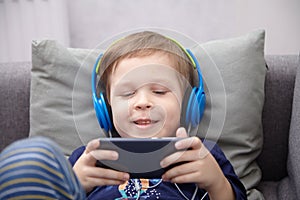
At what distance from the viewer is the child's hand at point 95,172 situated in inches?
37.0

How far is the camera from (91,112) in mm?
1337

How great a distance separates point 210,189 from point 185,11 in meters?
0.93

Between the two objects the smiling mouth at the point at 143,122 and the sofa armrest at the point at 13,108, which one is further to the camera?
the sofa armrest at the point at 13,108

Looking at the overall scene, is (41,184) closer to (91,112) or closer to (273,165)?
(91,112)

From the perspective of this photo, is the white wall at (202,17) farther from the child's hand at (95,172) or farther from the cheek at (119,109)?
the child's hand at (95,172)

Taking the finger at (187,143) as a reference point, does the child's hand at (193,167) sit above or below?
below

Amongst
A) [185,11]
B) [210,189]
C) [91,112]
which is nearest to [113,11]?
Result: [185,11]

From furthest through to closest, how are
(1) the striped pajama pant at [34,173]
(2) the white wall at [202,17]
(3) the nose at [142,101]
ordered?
(2) the white wall at [202,17]
(3) the nose at [142,101]
(1) the striped pajama pant at [34,173]

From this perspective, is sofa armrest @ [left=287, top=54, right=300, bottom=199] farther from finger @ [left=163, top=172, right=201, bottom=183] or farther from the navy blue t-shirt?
finger @ [left=163, top=172, right=201, bottom=183]

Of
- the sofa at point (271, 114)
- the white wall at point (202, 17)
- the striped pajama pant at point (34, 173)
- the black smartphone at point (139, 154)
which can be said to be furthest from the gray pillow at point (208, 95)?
the striped pajama pant at point (34, 173)

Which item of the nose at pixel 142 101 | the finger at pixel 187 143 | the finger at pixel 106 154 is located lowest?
the finger at pixel 106 154

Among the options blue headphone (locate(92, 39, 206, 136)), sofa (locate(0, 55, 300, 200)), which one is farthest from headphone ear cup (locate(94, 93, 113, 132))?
sofa (locate(0, 55, 300, 200))

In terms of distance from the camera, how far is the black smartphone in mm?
902

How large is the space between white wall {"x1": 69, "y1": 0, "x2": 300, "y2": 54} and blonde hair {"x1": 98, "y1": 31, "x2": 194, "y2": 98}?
66cm
